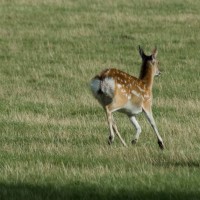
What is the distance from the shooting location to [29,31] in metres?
32.2

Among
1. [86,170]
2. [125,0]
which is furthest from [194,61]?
[86,170]

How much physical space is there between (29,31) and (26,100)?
12.2 m

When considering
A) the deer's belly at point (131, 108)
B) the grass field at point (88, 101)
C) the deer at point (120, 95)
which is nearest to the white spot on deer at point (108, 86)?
the deer at point (120, 95)

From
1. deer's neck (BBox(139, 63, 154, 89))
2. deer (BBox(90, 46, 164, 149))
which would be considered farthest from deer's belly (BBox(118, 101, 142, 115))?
deer's neck (BBox(139, 63, 154, 89))

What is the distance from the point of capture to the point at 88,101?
20.0 m

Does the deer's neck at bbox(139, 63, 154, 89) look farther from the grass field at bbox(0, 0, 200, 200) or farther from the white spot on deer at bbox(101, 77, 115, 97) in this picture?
the white spot on deer at bbox(101, 77, 115, 97)

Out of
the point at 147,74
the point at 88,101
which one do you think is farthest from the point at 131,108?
the point at 88,101

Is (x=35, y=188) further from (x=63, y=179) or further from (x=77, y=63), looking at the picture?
(x=77, y=63)

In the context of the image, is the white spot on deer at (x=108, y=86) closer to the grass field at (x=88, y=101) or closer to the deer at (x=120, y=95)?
the deer at (x=120, y=95)

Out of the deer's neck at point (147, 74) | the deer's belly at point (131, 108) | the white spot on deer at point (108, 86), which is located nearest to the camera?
the white spot on deer at point (108, 86)

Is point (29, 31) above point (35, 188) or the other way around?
above

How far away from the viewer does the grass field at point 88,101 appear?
1027 cm

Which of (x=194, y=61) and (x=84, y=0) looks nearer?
(x=194, y=61)

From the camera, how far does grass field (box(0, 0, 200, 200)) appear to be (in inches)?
404
